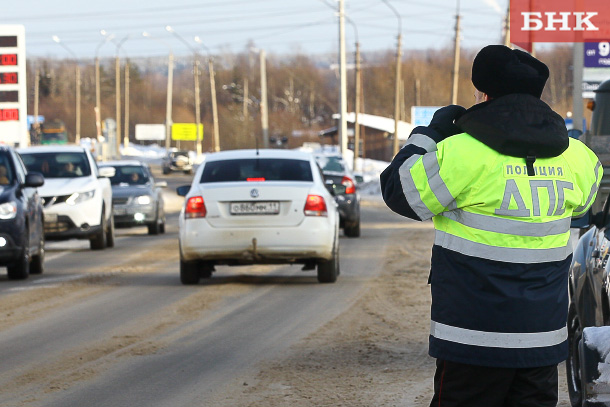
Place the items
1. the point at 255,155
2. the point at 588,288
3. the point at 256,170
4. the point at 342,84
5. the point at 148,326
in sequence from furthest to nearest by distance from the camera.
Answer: the point at 342,84 < the point at 255,155 < the point at 256,170 < the point at 148,326 < the point at 588,288

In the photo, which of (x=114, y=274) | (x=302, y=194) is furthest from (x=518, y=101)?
(x=114, y=274)

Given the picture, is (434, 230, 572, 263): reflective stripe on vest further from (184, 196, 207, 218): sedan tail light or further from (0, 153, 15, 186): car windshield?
(0, 153, 15, 186): car windshield

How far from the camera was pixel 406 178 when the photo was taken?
4.20 m

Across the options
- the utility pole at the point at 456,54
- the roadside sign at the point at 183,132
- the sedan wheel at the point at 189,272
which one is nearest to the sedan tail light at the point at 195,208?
the sedan wheel at the point at 189,272

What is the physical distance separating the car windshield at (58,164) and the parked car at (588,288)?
1533cm

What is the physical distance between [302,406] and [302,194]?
7.07 m

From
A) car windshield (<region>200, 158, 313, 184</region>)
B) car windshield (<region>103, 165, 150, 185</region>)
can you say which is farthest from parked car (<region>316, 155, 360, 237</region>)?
car windshield (<region>200, 158, 313, 184</region>)

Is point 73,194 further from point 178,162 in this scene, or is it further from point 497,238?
point 178,162

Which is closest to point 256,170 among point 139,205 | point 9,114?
point 139,205

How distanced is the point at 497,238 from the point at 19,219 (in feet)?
39.1

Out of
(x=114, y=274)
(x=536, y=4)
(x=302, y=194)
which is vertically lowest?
(x=114, y=274)

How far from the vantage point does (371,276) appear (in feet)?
51.7

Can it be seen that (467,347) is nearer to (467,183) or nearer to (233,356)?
(467,183)

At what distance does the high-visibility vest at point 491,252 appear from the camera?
4133mm
